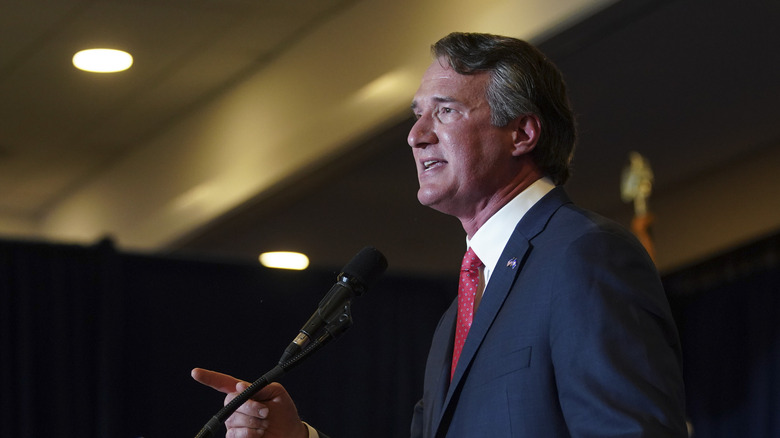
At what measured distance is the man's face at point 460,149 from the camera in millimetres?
1873

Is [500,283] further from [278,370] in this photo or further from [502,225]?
[278,370]

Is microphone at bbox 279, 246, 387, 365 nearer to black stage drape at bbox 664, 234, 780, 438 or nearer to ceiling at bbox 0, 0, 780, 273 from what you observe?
ceiling at bbox 0, 0, 780, 273

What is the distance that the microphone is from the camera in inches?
65.1

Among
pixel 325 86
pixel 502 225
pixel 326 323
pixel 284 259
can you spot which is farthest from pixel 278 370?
pixel 284 259

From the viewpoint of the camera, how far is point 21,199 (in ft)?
23.0

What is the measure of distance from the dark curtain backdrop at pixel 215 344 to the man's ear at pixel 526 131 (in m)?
3.42

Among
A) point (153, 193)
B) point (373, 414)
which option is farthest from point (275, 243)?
point (373, 414)

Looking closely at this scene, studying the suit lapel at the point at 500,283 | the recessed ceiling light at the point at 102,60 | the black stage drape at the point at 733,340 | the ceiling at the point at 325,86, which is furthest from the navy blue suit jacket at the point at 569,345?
the black stage drape at the point at 733,340

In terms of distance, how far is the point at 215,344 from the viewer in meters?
5.17

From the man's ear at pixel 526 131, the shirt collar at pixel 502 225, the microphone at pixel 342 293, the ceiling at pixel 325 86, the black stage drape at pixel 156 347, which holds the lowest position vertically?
the microphone at pixel 342 293

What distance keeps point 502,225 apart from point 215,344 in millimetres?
3501

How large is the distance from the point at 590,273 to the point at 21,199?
236 inches

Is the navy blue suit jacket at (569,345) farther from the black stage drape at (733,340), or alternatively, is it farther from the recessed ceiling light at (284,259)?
the recessed ceiling light at (284,259)

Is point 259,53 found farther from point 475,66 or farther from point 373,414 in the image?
point 475,66
